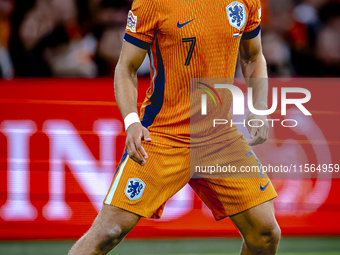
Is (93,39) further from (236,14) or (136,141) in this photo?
(136,141)

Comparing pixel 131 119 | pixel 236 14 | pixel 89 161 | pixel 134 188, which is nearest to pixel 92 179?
pixel 89 161

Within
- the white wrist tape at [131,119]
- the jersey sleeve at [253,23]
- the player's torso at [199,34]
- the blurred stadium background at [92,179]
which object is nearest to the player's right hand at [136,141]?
the white wrist tape at [131,119]

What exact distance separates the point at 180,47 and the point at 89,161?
1908 mm

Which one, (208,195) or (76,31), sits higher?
(76,31)

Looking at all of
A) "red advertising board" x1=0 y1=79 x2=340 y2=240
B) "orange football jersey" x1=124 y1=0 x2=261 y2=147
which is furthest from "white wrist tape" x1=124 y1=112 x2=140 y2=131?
"red advertising board" x1=0 y1=79 x2=340 y2=240

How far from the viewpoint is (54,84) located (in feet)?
13.1

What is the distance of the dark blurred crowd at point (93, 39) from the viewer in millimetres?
4523

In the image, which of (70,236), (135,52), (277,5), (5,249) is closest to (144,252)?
(70,236)

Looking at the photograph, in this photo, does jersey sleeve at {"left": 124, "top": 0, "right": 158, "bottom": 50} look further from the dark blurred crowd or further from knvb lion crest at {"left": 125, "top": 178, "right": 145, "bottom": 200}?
the dark blurred crowd

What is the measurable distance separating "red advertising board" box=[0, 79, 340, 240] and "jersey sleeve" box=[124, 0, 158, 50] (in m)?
1.70

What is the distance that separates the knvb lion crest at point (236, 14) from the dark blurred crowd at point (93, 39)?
2217 millimetres

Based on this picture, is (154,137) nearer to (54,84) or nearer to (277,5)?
(54,84)

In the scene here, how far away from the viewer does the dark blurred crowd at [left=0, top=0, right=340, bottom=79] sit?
4523 millimetres

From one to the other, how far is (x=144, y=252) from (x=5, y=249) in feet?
3.58
